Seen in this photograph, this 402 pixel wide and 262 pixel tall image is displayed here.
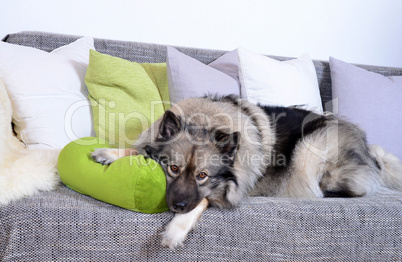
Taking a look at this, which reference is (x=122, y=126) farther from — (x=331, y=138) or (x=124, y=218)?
(x=331, y=138)

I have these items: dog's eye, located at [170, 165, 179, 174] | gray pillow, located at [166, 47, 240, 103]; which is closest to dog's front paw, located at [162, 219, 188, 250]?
dog's eye, located at [170, 165, 179, 174]

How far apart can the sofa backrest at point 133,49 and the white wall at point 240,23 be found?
25cm

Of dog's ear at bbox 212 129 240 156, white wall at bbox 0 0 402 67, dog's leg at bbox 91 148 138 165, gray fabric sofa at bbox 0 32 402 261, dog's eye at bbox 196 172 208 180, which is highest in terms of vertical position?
white wall at bbox 0 0 402 67

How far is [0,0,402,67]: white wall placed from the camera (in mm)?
2629

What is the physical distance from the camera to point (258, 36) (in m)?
3.21

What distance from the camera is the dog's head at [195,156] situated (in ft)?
5.04

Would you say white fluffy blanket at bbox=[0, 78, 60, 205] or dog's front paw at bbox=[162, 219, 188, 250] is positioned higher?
white fluffy blanket at bbox=[0, 78, 60, 205]

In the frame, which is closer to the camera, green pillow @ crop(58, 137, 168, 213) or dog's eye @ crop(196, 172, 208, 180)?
green pillow @ crop(58, 137, 168, 213)

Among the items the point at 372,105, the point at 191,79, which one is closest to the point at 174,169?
the point at 191,79

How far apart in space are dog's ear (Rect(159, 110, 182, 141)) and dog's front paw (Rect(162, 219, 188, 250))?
1.45 feet

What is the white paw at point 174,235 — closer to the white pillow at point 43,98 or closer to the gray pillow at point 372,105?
the white pillow at point 43,98

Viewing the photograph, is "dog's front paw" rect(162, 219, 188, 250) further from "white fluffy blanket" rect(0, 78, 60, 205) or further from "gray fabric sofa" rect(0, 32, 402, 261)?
"white fluffy blanket" rect(0, 78, 60, 205)

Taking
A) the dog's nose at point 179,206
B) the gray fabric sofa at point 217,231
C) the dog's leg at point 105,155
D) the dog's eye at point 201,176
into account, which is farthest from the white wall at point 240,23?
the dog's nose at point 179,206

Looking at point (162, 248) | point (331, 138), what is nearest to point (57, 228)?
point (162, 248)
